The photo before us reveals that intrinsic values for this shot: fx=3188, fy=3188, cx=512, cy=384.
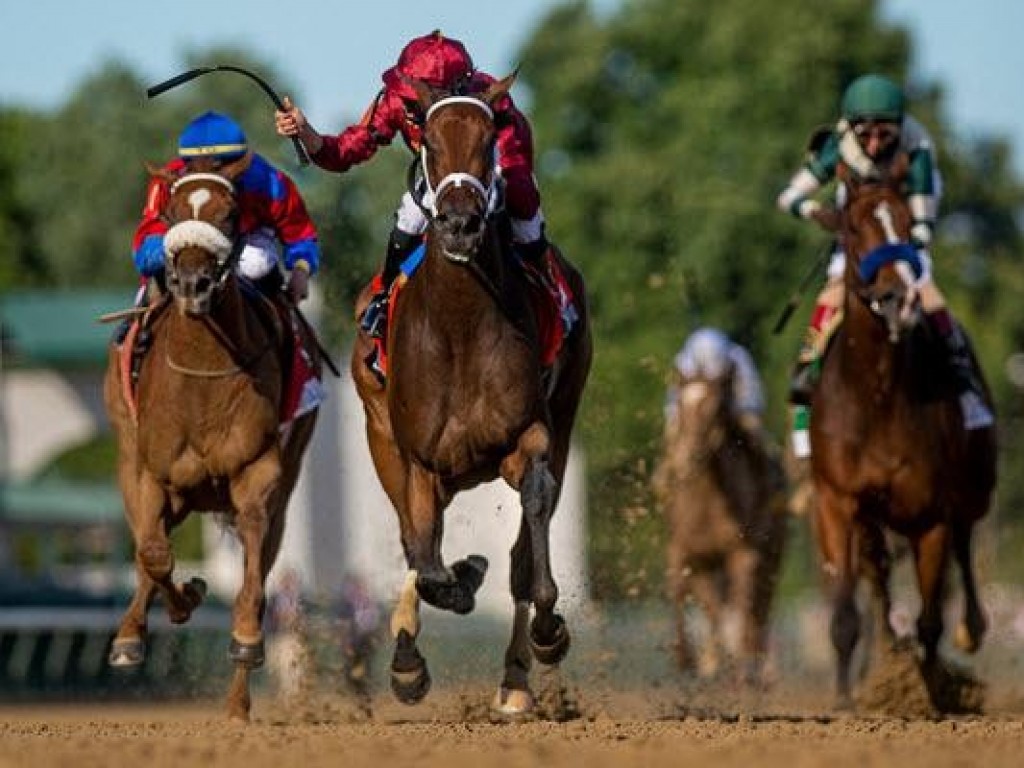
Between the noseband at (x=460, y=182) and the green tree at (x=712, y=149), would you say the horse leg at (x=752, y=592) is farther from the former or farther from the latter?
the green tree at (x=712, y=149)

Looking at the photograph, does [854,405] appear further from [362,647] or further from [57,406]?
[57,406]

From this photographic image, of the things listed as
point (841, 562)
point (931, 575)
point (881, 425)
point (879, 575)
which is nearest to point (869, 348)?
point (881, 425)

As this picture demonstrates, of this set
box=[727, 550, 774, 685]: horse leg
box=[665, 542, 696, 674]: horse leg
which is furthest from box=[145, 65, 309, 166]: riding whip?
box=[727, 550, 774, 685]: horse leg

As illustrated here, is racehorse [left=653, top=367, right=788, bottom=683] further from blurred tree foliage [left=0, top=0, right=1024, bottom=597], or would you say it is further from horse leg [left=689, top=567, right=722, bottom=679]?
blurred tree foliage [left=0, top=0, right=1024, bottom=597]

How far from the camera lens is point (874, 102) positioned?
16641 mm

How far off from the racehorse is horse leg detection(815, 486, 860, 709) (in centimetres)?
685

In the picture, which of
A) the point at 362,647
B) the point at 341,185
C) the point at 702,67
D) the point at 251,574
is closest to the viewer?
the point at 251,574

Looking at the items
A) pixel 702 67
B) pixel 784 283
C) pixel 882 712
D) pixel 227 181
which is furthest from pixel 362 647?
pixel 702 67

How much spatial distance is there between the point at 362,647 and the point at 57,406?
35.4 metres

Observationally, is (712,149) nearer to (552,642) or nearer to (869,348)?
(869,348)

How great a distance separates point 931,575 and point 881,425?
2.67 feet

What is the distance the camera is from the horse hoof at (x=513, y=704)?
46.8 feet

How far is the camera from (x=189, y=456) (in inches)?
582

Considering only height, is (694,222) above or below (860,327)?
above
